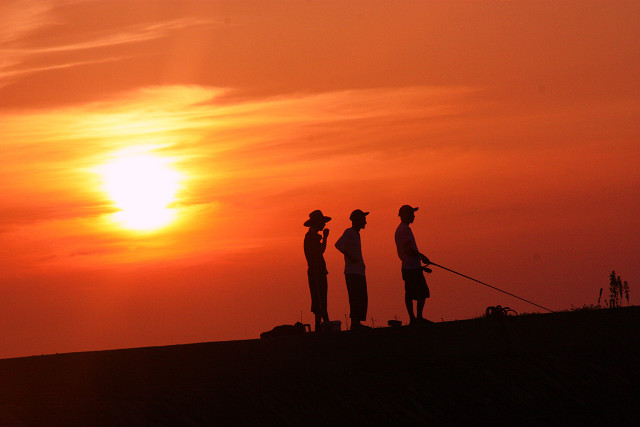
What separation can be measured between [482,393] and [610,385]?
2.51 meters

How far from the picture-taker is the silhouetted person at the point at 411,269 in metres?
21.2

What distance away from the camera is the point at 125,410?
14.2 metres

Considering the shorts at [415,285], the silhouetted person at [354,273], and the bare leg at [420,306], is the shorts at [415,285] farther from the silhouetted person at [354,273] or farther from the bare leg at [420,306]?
the silhouetted person at [354,273]

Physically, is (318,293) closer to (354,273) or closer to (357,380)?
(354,273)

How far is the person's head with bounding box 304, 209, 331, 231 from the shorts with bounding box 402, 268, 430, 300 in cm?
166

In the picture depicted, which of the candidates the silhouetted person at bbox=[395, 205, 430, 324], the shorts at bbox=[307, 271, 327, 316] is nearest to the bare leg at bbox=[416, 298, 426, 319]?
the silhouetted person at bbox=[395, 205, 430, 324]

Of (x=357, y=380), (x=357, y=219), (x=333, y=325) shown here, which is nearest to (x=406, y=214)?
(x=357, y=219)

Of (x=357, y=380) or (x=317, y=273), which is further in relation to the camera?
(x=317, y=273)

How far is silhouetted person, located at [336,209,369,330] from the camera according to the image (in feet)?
68.2

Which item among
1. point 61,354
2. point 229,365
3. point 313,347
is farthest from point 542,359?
point 61,354

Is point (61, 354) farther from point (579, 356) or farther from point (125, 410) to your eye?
point (579, 356)

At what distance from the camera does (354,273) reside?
824 inches

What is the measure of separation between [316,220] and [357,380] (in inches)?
217

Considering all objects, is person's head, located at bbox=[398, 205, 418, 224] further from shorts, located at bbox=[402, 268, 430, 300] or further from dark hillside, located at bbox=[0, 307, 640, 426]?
dark hillside, located at bbox=[0, 307, 640, 426]
